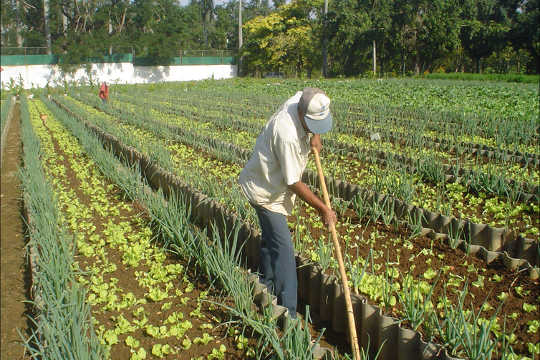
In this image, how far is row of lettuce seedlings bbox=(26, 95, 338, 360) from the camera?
1870mm

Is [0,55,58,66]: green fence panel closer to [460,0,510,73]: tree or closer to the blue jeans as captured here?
[460,0,510,73]: tree

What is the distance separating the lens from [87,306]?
85.0 inches

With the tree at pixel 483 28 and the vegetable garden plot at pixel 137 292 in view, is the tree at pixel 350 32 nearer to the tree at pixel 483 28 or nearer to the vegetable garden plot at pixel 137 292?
the tree at pixel 483 28

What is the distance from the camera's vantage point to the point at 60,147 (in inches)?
309

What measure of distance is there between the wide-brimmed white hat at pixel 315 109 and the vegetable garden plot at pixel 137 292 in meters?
1.19

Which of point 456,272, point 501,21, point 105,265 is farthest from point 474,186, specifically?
point 501,21

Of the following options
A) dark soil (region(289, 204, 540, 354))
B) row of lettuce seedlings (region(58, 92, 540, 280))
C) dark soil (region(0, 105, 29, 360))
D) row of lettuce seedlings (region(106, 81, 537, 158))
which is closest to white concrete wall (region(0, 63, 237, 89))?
row of lettuce seedlings (region(106, 81, 537, 158))

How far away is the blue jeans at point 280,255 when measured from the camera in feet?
7.72

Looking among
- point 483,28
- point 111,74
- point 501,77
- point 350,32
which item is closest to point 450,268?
point 501,77

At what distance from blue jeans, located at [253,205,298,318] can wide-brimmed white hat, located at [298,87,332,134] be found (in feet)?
1.93

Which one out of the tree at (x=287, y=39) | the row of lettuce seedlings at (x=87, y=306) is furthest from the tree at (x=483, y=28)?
the row of lettuce seedlings at (x=87, y=306)

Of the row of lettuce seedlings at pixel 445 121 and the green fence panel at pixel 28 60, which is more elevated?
the green fence panel at pixel 28 60

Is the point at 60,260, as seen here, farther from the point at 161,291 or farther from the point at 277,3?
the point at 277,3

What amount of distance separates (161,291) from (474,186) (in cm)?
313
